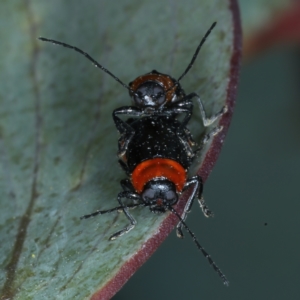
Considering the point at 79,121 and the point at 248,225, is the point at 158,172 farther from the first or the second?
the point at 248,225

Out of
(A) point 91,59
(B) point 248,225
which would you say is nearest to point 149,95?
(A) point 91,59

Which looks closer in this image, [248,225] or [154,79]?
[154,79]

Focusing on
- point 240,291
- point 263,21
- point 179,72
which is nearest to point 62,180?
point 179,72

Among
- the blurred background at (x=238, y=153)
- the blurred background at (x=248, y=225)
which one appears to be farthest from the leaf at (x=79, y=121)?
the blurred background at (x=248, y=225)

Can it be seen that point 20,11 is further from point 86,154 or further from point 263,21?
point 263,21

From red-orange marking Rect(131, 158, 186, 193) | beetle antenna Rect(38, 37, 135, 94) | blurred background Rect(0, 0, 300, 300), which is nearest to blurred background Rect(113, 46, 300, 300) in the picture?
blurred background Rect(0, 0, 300, 300)

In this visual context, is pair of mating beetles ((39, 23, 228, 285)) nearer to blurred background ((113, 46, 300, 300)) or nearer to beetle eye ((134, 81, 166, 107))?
beetle eye ((134, 81, 166, 107))

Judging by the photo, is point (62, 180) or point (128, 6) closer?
point (62, 180)

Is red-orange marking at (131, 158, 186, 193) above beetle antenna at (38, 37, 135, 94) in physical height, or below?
below
